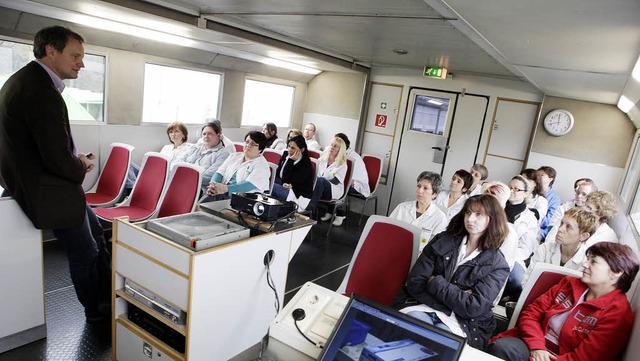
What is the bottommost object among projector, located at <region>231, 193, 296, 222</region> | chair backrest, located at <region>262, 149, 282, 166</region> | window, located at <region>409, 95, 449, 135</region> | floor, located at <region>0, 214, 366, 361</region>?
floor, located at <region>0, 214, 366, 361</region>

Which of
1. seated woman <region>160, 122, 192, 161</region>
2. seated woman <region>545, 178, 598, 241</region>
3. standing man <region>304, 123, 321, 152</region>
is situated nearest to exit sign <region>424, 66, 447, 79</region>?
seated woman <region>545, 178, 598, 241</region>

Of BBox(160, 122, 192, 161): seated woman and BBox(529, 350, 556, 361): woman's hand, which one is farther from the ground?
BBox(160, 122, 192, 161): seated woman

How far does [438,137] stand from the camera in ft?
21.2

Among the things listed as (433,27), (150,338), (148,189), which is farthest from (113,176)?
(433,27)

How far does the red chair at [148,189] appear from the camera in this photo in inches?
155

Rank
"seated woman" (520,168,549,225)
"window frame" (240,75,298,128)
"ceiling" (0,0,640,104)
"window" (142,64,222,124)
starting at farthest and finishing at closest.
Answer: "window frame" (240,75,298,128) < "window" (142,64,222,124) < "seated woman" (520,168,549,225) < "ceiling" (0,0,640,104)

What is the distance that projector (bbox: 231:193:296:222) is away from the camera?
2.26 metres

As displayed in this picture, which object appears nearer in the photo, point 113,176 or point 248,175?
point 248,175

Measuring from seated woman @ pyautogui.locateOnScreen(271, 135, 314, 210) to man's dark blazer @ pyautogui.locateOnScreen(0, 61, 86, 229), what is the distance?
277cm

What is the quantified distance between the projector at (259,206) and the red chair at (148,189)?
189cm

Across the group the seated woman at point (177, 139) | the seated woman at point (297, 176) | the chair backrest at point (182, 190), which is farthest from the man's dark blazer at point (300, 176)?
the chair backrest at point (182, 190)

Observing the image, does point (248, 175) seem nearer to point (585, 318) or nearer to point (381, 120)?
point (585, 318)

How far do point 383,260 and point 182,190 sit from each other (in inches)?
81.6

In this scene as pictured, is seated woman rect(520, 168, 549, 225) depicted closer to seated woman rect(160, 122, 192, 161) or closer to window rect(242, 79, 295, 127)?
seated woman rect(160, 122, 192, 161)
